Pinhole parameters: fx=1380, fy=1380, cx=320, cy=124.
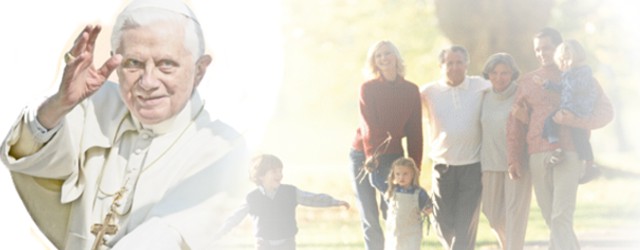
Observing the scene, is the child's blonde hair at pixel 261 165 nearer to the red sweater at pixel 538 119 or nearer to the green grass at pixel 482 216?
the green grass at pixel 482 216

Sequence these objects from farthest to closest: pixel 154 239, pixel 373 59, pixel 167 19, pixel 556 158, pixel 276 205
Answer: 1. pixel 167 19
2. pixel 154 239
3. pixel 276 205
4. pixel 373 59
5. pixel 556 158

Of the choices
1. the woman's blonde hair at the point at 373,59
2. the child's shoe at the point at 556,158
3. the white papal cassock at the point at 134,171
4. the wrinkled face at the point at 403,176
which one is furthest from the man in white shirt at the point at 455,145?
the white papal cassock at the point at 134,171

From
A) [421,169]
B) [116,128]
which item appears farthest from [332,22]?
[116,128]

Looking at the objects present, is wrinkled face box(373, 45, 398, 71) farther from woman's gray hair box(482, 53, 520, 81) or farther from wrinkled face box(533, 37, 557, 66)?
wrinkled face box(533, 37, 557, 66)

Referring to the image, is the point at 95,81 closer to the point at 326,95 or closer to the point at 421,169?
the point at 326,95

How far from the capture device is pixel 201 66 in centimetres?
668

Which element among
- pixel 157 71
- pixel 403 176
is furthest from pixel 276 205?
pixel 157 71

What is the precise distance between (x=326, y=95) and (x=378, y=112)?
0.26m

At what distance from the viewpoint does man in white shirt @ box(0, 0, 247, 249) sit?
6559 millimetres

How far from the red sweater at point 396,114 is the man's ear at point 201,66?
2.87 feet

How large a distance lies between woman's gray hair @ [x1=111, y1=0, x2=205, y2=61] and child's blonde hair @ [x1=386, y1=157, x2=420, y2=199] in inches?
45.1

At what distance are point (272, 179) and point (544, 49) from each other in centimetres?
138

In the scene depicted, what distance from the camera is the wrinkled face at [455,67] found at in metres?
6.19

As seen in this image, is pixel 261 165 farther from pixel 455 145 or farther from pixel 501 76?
pixel 501 76
